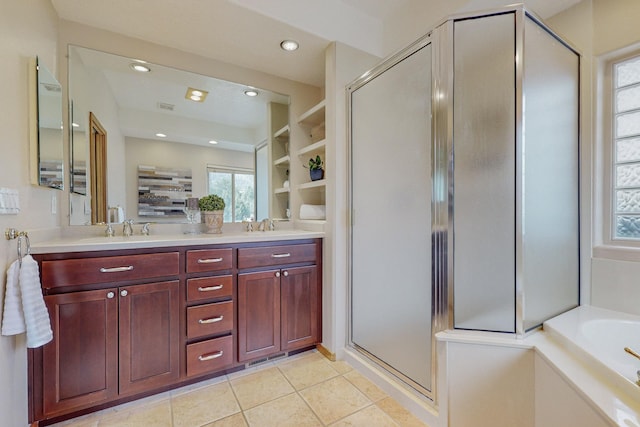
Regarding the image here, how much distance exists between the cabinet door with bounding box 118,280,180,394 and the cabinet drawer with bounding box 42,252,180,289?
75mm

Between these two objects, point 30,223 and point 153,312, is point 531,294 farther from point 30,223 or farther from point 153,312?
point 30,223

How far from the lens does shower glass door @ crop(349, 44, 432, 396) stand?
60.8 inches

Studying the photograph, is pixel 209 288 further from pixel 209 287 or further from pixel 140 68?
pixel 140 68

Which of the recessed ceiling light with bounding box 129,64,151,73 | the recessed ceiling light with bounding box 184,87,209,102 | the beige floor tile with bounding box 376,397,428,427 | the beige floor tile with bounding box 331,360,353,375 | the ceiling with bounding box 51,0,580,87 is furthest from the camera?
the recessed ceiling light with bounding box 184,87,209,102

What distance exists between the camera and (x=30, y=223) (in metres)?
1.42

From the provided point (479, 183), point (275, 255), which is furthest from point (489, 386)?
point (275, 255)

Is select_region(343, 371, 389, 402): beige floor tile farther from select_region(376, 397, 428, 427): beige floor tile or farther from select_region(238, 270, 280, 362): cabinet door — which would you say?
select_region(238, 270, 280, 362): cabinet door

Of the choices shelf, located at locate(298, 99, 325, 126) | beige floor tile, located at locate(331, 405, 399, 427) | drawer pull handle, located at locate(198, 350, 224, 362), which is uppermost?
shelf, located at locate(298, 99, 325, 126)

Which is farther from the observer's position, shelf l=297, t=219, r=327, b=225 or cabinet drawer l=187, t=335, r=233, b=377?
shelf l=297, t=219, r=327, b=225

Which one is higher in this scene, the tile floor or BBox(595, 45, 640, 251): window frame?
BBox(595, 45, 640, 251): window frame

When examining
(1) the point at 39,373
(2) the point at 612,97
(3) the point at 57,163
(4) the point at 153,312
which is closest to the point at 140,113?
(3) the point at 57,163

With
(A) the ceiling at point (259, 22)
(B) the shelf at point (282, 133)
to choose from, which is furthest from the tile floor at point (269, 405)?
(A) the ceiling at point (259, 22)

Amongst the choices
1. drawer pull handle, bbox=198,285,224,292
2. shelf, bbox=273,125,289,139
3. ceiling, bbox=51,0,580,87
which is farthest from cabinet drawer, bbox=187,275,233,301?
ceiling, bbox=51,0,580,87

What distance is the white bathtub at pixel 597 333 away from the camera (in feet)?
3.80
